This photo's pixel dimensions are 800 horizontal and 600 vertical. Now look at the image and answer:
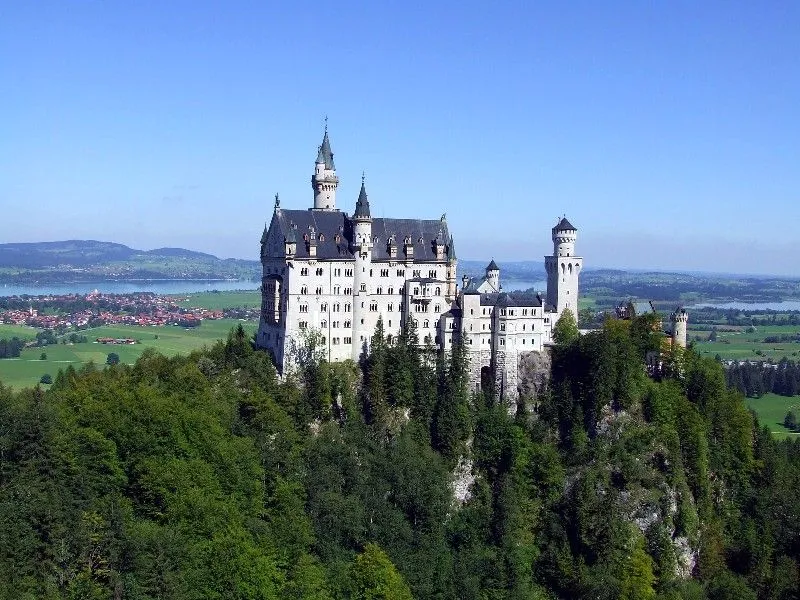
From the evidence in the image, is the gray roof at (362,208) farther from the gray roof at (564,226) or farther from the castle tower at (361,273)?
the gray roof at (564,226)

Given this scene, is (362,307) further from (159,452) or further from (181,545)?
(181,545)

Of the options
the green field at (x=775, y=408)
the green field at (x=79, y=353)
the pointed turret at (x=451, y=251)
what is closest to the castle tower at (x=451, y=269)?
the pointed turret at (x=451, y=251)

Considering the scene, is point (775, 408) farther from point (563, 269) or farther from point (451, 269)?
point (451, 269)

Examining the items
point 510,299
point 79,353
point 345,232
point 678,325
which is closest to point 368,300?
point 345,232

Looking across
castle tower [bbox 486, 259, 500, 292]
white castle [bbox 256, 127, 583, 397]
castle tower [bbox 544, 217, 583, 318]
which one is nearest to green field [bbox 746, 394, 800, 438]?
castle tower [bbox 544, 217, 583, 318]

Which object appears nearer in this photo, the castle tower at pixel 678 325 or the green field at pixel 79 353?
the castle tower at pixel 678 325

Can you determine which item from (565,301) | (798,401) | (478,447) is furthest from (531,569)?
(798,401)

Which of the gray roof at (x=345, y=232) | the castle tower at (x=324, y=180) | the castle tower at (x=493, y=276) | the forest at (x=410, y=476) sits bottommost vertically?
the forest at (x=410, y=476)
